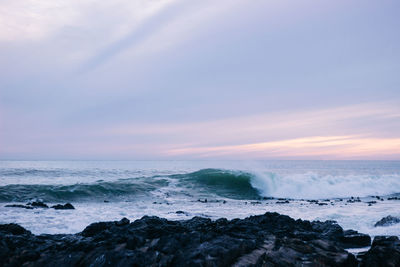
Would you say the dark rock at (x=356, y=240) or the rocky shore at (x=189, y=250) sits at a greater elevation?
Answer: the rocky shore at (x=189, y=250)

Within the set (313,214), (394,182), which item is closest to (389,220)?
(313,214)

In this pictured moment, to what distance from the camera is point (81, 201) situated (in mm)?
20953

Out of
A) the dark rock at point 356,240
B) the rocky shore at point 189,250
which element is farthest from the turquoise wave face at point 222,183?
the rocky shore at point 189,250

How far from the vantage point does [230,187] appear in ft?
104

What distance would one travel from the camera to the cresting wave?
75.4ft

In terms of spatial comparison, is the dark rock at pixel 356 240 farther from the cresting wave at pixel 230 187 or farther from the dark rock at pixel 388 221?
the cresting wave at pixel 230 187

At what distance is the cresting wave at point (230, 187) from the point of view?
905 inches

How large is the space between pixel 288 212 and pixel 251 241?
10.6 meters

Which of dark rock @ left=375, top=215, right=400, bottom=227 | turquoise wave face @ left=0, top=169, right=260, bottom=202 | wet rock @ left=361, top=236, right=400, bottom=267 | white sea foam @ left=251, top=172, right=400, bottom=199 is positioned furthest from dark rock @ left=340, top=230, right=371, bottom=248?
white sea foam @ left=251, top=172, right=400, bottom=199

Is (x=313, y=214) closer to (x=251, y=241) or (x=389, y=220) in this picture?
(x=389, y=220)

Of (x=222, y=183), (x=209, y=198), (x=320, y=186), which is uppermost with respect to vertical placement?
(x=222, y=183)

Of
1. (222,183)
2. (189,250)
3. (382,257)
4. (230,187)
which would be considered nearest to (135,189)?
(230,187)

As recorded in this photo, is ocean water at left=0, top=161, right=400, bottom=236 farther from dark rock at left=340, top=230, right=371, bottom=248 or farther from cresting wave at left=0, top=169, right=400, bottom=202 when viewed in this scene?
dark rock at left=340, top=230, right=371, bottom=248

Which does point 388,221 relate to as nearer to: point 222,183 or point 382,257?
point 382,257
